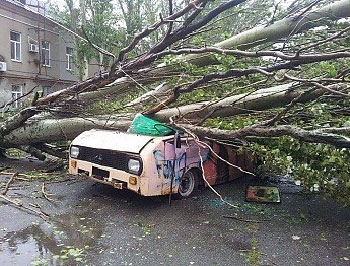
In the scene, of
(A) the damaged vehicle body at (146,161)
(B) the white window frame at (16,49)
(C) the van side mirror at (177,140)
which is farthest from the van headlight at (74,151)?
(B) the white window frame at (16,49)

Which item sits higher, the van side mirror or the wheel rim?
the van side mirror

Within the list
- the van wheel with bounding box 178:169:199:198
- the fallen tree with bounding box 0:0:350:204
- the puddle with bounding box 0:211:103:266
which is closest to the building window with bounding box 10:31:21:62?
the fallen tree with bounding box 0:0:350:204

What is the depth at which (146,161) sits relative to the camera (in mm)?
4652

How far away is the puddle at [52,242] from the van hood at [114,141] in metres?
0.98

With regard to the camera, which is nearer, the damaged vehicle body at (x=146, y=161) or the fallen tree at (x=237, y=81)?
the fallen tree at (x=237, y=81)

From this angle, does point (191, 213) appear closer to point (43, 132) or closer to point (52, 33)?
point (43, 132)

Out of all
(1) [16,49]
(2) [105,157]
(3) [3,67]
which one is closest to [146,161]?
(2) [105,157]

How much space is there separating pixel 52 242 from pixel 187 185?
2286 millimetres

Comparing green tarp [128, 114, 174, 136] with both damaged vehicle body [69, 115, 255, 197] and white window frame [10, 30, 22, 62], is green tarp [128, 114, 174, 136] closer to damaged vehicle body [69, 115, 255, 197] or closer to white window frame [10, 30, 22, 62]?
damaged vehicle body [69, 115, 255, 197]

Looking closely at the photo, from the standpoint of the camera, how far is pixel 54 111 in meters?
7.07

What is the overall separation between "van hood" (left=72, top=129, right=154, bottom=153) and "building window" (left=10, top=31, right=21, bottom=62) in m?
17.4

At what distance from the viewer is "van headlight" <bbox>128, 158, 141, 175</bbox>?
4.66 m

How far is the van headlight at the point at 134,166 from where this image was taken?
466 centimetres

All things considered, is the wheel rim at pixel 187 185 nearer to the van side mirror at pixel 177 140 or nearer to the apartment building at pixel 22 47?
the van side mirror at pixel 177 140
